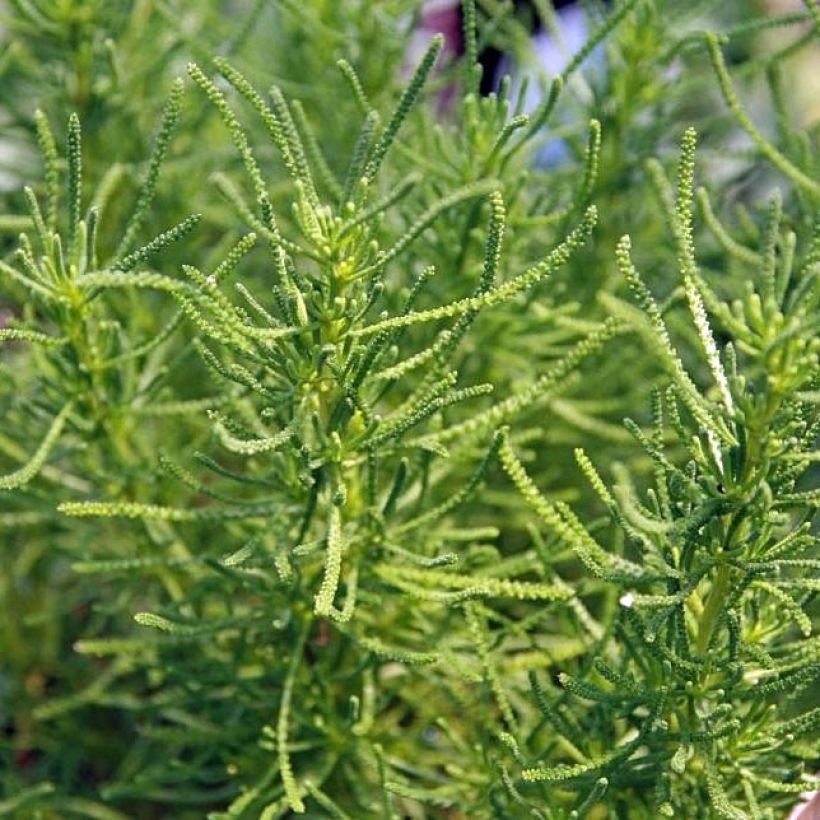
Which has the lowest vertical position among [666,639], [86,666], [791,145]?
[86,666]

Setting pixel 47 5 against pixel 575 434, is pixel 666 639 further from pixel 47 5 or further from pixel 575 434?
pixel 47 5

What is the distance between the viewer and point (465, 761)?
0.54 m

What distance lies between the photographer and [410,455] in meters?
0.55

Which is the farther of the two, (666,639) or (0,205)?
(0,205)

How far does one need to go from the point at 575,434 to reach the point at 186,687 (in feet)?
0.77

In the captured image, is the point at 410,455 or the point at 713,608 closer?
the point at 713,608

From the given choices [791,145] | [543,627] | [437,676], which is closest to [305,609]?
[437,676]

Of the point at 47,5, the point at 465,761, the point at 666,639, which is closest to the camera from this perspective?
the point at 666,639

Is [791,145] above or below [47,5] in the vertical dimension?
above

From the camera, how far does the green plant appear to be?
415 mm

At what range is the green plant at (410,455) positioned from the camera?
1.36 ft

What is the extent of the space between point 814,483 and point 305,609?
32 cm

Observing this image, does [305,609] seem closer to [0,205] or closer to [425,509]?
[425,509]

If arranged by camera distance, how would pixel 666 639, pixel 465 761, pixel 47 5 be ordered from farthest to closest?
pixel 47 5 → pixel 465 761 → pixel 666 639
